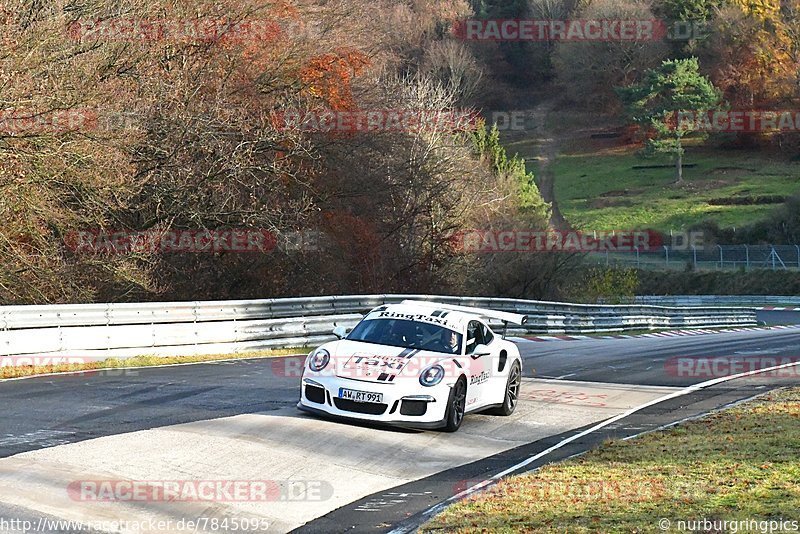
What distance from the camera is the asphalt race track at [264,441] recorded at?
335 inches

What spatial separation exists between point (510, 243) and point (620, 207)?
50.3 meters

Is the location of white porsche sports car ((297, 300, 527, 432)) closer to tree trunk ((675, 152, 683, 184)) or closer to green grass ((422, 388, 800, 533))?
green grass ((422, 388, 800, 533))

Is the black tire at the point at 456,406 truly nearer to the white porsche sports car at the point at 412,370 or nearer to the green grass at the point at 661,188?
the white porsche sports car at the point at 412,370

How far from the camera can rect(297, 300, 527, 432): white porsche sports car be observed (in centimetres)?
1209

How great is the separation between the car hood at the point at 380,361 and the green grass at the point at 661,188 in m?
70.4

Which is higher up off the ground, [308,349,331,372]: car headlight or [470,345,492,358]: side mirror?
[308,349,331,372]: car headlight

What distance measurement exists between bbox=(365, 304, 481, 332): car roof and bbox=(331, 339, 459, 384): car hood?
69 cm

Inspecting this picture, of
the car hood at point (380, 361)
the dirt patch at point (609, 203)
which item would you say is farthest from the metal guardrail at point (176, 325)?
the dirt patch at point (609, 203)

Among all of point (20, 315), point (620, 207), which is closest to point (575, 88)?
point (620, 207)

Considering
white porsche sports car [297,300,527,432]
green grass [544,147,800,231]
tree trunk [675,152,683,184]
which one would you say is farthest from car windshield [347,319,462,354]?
tree trunk [675,152,683,184]

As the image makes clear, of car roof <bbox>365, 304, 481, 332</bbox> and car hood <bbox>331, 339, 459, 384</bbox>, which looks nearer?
car hood <bbox>331, 339, 459, 384</bbox>

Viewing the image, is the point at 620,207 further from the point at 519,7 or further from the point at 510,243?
the point at 510,243

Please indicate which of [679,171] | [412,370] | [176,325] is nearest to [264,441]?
[412,370]

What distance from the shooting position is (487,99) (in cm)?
11256
